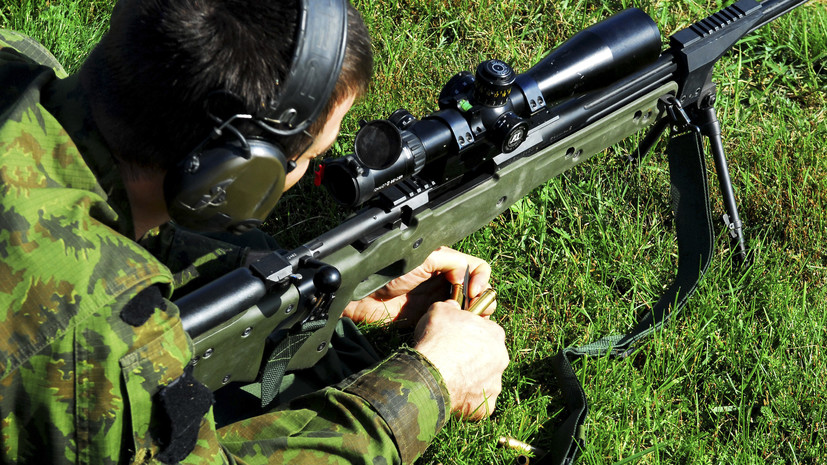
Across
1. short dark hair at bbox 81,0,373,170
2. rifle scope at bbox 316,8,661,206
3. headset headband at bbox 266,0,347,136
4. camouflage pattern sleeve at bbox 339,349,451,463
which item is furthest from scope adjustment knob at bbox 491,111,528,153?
short dark hair at bbox 81,0,373,170

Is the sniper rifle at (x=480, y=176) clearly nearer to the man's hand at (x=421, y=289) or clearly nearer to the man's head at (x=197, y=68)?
the man's hand at (x=421, y=289)

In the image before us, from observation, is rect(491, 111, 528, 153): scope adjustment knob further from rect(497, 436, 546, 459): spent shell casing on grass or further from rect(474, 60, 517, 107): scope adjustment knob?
rect(497, 436, 546, 459): spent shell casing on grass

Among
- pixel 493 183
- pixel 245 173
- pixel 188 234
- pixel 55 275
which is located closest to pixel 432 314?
pixel 493 183

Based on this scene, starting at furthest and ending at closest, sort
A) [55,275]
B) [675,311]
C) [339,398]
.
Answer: [675,311] < [339,398] < [55,275]

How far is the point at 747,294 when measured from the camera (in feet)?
12.7

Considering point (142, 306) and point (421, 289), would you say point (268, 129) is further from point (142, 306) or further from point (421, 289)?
point (421, 289)

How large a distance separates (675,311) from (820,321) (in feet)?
2.16

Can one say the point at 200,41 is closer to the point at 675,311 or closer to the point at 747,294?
the point at 675,311

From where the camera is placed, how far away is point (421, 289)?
381 cm

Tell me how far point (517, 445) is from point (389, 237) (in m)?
1.02

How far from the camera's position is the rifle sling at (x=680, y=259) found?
11.3ft

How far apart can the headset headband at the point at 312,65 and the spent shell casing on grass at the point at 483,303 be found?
156cm

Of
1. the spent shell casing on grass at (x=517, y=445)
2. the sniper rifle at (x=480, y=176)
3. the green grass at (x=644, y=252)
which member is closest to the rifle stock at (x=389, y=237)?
the sniper rifle at (x=480, y=176)

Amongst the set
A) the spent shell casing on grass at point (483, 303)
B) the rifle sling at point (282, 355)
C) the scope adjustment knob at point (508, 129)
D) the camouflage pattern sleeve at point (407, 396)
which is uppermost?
the scope adjustment knob at point (508, 129)
